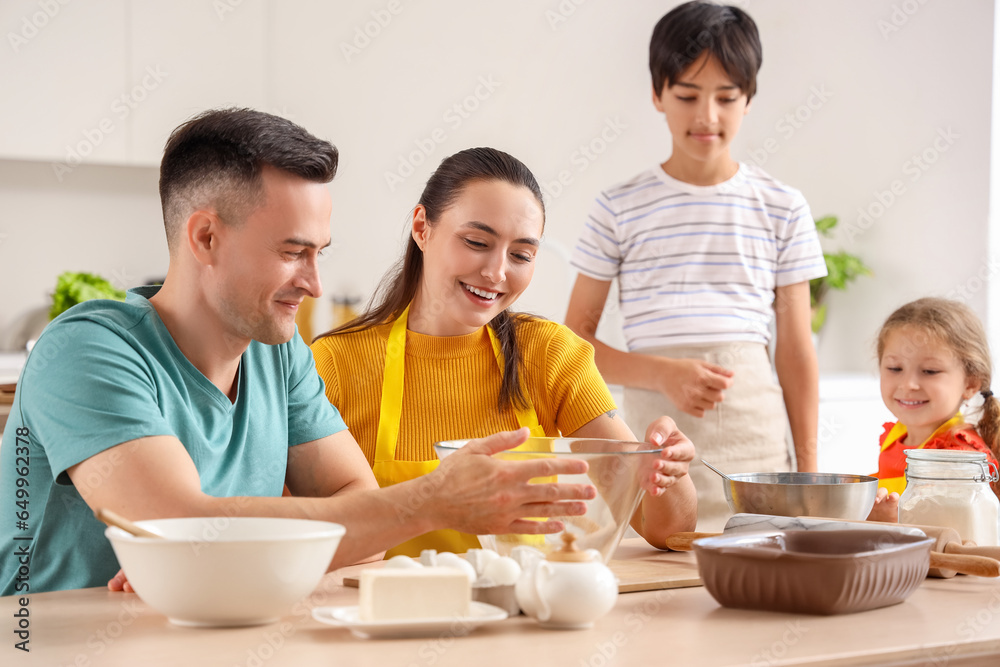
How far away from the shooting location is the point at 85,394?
103 centimetres

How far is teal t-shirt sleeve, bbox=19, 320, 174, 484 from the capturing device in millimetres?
1013

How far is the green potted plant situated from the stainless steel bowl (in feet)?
7.81

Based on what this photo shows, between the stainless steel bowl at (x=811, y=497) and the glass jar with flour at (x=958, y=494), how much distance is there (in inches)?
2.6

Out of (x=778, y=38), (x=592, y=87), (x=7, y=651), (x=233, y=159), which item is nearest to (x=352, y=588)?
(x=7, y=651)

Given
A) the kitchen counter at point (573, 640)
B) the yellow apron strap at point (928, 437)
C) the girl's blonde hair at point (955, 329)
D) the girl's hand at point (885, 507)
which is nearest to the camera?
the kitchen counter at point (573, 640)

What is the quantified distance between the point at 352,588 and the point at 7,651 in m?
0.35

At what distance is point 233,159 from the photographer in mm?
1181

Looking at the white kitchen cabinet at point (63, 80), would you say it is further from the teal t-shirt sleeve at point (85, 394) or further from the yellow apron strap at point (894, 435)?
the yellow apron strap at point (894, 435)

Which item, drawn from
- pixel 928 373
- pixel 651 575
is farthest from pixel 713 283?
pixel 651 575

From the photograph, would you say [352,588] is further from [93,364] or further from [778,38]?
[778,38]

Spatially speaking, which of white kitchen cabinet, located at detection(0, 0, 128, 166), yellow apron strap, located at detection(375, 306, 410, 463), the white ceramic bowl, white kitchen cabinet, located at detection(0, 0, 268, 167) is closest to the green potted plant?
white kitchen cabinet, located at detection(0, 0, 268, 167)

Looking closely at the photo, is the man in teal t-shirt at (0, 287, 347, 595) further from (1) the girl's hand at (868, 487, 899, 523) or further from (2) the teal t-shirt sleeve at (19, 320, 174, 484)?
(1) the girl's hand at (868, 487, 899, 523)

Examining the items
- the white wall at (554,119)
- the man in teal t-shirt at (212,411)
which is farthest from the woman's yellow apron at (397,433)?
the white wall at (554,119)

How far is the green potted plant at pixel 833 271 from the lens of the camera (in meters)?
3.52
